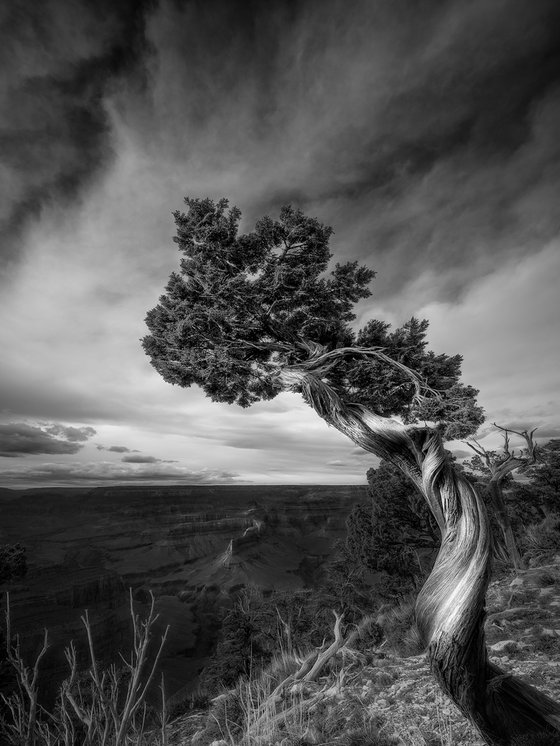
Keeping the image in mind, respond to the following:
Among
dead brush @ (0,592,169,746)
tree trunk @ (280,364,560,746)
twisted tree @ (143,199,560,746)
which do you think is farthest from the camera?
twisted tree @ (143,199,560,746)

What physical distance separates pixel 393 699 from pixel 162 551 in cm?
9423

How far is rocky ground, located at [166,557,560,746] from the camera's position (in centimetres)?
434

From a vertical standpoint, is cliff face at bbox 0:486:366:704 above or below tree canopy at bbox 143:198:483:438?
below

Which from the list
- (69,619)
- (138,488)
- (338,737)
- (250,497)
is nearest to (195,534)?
(250,497)

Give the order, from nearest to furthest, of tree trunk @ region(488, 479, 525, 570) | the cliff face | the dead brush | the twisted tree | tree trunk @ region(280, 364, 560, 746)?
the dead brush
tree trunk @ region(280, 364, 560, 746)
the twisted tree
tree trunk @ region(488, 479, 525, 570)
the cliff face

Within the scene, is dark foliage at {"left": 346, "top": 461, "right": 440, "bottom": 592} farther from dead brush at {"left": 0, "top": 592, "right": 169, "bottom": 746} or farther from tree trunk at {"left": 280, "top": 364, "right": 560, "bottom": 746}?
dead brush at {"left": 0, "top": 592, "right": 169, "bottom": 746}

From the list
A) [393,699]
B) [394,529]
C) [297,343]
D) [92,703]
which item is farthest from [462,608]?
[394,529]

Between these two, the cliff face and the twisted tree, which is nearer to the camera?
the twisted tree

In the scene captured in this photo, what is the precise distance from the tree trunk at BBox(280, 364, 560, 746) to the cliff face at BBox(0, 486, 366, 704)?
42153mm

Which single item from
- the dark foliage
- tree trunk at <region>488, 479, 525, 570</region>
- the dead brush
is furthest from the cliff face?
the dead brush

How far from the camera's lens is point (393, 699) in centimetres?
532

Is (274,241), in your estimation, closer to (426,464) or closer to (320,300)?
(320,300)

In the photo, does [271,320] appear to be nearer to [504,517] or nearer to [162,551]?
[504,517]

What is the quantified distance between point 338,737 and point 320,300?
6385 millimetres
